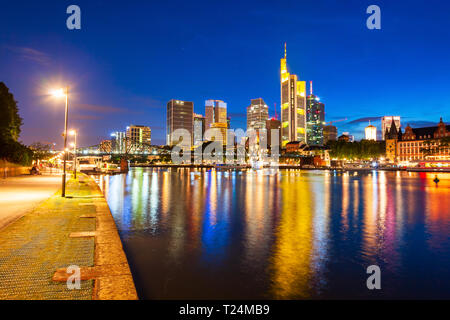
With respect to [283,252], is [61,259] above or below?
above

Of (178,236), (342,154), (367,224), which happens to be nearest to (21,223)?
(178,236)

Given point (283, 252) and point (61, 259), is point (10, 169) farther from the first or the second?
point (283, 252)

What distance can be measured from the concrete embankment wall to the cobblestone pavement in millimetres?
47213

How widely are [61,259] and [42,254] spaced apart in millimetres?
910

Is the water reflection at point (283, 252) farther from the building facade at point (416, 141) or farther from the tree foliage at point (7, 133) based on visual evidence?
the building facade at point (416, 141)

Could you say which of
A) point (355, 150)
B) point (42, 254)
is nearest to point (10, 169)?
point (42, 254)

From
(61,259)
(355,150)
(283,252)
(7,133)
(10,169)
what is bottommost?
(283,252)

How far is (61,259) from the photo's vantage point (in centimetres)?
886

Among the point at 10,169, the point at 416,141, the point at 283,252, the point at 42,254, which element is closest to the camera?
the point at 42,254

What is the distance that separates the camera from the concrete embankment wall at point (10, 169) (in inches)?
2154

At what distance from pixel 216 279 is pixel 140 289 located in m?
2.18
